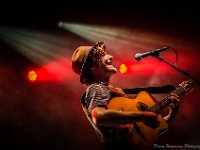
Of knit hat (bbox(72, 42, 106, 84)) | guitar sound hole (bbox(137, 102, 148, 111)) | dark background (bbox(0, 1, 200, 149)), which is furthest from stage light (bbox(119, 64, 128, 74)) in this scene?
guitar sound hole (bbox(137, 102, 148, 111))

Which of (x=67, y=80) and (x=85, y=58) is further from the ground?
(x=85, y=58)

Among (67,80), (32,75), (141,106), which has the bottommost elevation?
(67,80)

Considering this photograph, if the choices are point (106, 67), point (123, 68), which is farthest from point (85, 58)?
point (123, 68)

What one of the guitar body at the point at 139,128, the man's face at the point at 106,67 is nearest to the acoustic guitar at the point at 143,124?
the guitar body at the point at 139,128

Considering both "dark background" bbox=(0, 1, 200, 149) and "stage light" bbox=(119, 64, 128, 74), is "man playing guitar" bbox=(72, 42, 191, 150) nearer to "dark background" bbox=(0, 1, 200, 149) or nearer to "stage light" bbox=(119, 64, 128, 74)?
"dark background" bbox=(0, 1, 200, 149)

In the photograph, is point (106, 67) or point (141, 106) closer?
point (141, 106)

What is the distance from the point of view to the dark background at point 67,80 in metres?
7.90

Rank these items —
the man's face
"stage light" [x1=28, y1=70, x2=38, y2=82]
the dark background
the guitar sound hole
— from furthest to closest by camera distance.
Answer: "stage light" [x1=28, y1=70, x2=38, y2=82] < the dark background < the man's face < the guitar sound hole

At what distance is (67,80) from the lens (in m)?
9.02

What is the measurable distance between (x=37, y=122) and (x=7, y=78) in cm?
159

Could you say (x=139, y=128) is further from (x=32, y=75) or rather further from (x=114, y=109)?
(x=32, y=75)

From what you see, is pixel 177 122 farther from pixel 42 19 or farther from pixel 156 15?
pixel 42 19

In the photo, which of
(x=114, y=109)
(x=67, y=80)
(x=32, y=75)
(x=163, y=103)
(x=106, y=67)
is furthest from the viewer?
(x=67, y=80)

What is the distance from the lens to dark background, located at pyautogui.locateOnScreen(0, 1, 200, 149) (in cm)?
790
